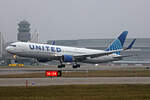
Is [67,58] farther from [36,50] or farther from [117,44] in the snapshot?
[117,44]

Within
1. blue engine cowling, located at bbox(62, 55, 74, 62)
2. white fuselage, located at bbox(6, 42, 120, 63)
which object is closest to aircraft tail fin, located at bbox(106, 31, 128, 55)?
blue engine cowling, located at bbox(62, 55, 74, 62)

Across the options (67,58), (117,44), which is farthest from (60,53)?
(117,44)

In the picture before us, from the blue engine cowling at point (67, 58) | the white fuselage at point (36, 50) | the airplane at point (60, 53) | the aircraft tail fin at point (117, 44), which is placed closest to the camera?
the white fuselage at point (36, 50)

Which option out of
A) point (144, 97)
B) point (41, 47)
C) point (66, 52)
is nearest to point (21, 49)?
point (41, 47)

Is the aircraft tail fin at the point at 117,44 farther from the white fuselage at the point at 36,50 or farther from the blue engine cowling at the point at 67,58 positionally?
the white fuselage at the point at 36,50

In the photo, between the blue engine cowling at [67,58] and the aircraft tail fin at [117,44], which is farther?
the aircraft tail fin at [117,44]

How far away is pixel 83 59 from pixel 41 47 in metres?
12.0

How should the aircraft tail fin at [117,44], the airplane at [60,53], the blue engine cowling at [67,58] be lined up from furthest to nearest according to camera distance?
1. the aircraft tail fin at [117,44]
2. the blue engine cowling at [67,58]
3. the airplane at [60,53]

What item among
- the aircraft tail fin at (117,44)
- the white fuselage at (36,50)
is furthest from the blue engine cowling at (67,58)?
the aircraft tail fin at (117,44)

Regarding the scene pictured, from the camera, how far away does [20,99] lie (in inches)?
1040

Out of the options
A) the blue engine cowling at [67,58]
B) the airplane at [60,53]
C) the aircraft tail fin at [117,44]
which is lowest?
the blue engine cowling at [67,58]

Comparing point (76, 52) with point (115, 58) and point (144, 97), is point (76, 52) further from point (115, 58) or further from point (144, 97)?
point (144, 97)

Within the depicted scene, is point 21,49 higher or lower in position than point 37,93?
higher

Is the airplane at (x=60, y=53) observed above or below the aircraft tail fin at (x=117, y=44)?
below
